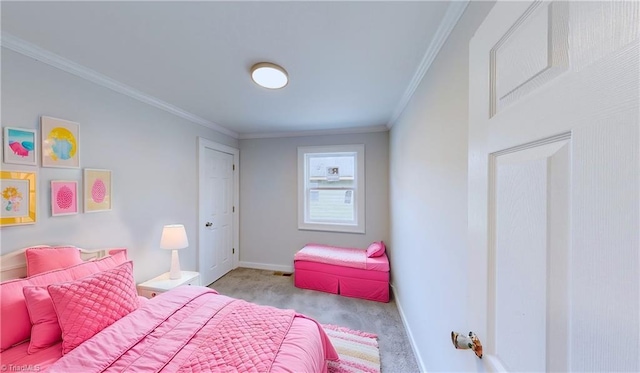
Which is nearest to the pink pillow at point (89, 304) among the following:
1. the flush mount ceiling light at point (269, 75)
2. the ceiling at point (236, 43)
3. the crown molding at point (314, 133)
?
the ceiling at point (236, 43)

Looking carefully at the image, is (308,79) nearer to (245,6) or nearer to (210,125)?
(245,6)

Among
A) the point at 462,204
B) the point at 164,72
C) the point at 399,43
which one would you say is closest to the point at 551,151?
the point at 462,204

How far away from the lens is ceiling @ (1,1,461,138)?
3.91 feet

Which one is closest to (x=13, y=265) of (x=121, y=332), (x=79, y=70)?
(x=121, y=332)

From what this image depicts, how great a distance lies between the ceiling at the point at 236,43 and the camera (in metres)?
1.19

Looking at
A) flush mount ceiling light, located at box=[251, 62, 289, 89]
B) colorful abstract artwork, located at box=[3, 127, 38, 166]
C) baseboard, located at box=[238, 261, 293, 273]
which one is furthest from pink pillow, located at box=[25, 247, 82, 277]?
baseboard, located at box=[238, 261, 293, 273]

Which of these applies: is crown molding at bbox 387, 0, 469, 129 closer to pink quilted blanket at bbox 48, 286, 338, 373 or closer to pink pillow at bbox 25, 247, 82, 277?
pink quilted blanket at bbox 48, 286, 338, 373

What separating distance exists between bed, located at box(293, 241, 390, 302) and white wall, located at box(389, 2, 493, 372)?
62cm

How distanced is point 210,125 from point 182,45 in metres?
1.86

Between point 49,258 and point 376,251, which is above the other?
point 49,258

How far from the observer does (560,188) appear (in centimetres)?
41

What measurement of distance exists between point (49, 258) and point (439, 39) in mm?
2903

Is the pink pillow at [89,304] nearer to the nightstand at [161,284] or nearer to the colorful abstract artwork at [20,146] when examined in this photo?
the nightstand at [161,284]

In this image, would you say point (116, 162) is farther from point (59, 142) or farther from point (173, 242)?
point (173, 242)
